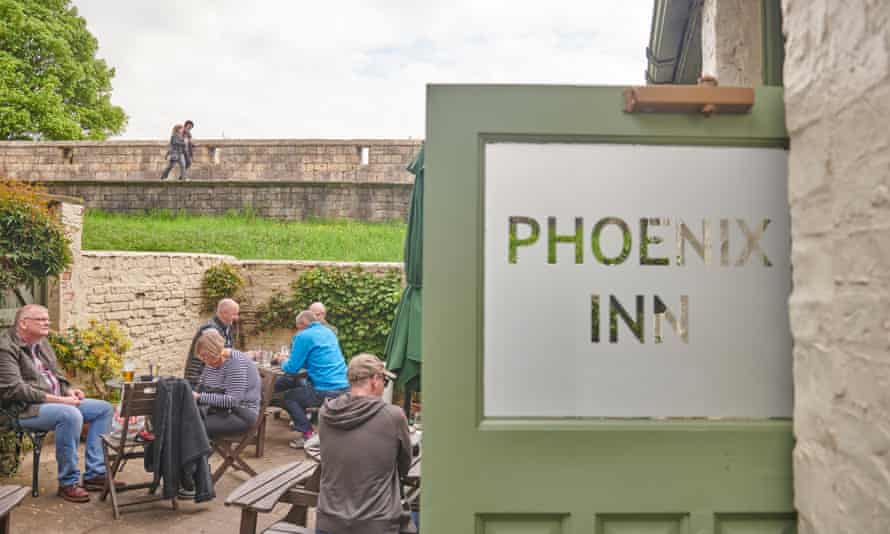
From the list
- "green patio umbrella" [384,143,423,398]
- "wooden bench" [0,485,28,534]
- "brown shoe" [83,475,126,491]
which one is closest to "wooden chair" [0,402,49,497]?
"brown shoe" [83,475,126,491]

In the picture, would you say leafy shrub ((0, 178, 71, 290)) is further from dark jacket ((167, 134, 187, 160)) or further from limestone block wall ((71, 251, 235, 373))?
dark jacket ((167, 134, 187, 160))

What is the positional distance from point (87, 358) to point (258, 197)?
9.62 meters

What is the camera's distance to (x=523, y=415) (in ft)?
6.40

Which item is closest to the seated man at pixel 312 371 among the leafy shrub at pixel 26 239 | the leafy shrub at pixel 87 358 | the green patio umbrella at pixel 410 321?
the leafy shrub at pixel 87 358

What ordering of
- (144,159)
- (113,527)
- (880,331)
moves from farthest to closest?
(144,159) → (113,527) → (880,331)

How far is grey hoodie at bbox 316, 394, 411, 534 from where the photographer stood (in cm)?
325

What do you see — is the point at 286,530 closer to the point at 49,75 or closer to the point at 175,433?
the point at 175,433

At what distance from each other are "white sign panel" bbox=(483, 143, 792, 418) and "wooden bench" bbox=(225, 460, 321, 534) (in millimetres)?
2118

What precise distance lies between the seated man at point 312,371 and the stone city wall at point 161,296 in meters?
3.22

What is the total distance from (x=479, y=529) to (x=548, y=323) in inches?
24.0

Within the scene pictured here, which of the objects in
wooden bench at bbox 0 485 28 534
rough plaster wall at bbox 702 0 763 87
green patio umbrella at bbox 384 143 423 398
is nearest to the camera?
wooden bench at bbox 0 485 28 534

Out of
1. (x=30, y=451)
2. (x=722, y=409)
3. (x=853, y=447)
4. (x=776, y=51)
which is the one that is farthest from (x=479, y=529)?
(x=30, y=451)

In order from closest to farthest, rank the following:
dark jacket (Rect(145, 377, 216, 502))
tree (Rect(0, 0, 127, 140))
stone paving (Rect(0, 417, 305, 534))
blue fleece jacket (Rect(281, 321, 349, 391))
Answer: stone paving (Rect(0, 417, 305, 534)) → dark jacket (Rect(145, 377, 216, 502)) → blue fleece jacket (Rect(281, 321, 349, 391)) → tree (Rect(0, 0, 127, 140))

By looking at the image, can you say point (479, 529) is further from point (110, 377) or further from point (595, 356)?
point (110, 377)
